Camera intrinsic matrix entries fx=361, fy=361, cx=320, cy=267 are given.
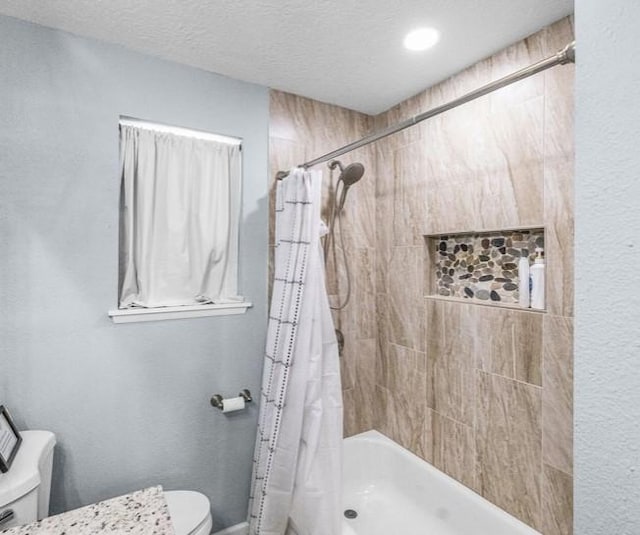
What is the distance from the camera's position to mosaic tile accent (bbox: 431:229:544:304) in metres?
1.73

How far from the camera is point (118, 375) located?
1.70m

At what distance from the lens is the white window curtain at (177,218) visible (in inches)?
69.9

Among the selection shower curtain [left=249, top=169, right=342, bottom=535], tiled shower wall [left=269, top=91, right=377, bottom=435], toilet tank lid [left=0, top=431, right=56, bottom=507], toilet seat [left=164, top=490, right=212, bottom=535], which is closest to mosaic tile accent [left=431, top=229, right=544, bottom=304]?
tiled shower wall [left=269, top=91, right=377, bottom=435]

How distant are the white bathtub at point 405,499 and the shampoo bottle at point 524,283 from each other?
100 centimetres

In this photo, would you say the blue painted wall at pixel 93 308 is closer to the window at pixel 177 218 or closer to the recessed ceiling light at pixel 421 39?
the window at pixel 177 218

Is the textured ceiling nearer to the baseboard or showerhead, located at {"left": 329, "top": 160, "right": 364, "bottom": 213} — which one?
showerhead, located at {"left": 329, "top": 160, "right": 364, "bottom": 213}

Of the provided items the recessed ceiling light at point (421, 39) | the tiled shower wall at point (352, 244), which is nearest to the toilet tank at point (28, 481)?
the tiled shower wall at point (352, 244)

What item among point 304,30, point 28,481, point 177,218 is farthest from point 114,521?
point 304,30

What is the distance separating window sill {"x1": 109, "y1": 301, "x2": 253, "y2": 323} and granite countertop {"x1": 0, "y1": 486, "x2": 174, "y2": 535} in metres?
0.77

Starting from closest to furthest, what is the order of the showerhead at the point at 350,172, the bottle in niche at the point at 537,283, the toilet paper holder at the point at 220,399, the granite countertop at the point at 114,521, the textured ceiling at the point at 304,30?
the granite countertop at the point at 114,521, the textured ceiling at the point at 304,30, the bottle in niche at the point at 537,283, the toilet paper holder at the point at 220,399, the showerhead at the point at 350,172

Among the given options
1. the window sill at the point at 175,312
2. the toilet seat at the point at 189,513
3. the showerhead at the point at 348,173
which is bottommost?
the toilet seat at the point at 189,513

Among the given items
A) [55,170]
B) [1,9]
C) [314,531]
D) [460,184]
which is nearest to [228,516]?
[314,531]

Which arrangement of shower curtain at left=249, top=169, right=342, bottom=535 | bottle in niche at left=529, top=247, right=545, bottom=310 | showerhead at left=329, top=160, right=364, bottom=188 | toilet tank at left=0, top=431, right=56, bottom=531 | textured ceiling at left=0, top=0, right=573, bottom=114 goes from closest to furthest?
toilet tank at left=0, top=431, right=56, bottom=531 < textured ceiling at left=0, top=0, right=573, bottom=114 < bottle in niche at left=529, top=247, right=545, bottom=310 < shower curtain at left=249, top=169, right=342, bottom=535 < showerhead at left=329, top=160, right=364, bottom=188

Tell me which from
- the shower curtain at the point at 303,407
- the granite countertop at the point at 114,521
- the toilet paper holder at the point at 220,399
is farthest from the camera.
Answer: the toilet paper holder at the point at 220,399
